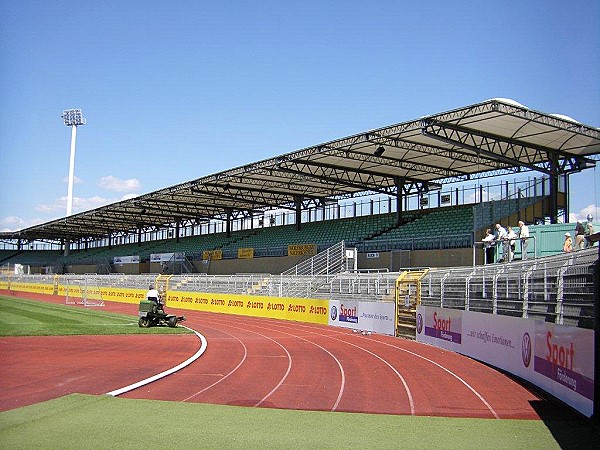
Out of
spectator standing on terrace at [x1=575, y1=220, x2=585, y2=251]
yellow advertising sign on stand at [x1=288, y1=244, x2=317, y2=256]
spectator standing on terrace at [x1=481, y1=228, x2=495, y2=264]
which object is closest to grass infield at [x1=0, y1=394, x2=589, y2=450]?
spectator standing on terrace at [x1=575, y1=220, x2=585, y2=251]

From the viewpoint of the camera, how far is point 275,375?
13922mm

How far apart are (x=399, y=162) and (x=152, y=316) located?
18690mm

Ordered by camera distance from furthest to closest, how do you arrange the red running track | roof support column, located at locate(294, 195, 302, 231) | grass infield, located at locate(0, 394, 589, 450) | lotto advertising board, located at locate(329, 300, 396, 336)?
roof support column, located at locate(294, 195, 302, 231), lotto advertising board, located at locate(329, 300, 396, 336), the red running track, grass infield, located at locate(0, 394, 589, 450)

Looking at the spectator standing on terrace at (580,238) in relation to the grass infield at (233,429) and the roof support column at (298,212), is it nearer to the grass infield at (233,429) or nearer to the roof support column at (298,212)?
the grass infield at (233,429)

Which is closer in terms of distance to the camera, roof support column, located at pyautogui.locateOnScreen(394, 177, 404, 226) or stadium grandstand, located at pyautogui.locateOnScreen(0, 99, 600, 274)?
stadium grandstand, located at pyautogui.locateOnScreen(0, 99, 600, 274)

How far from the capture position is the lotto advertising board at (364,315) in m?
25.8

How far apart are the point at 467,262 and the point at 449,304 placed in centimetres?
1264

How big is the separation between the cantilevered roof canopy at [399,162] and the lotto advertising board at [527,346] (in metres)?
9.07

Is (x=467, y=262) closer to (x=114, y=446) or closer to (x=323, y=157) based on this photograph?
(x=323, y=157)

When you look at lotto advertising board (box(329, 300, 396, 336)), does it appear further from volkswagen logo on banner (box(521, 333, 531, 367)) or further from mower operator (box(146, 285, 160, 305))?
volkswagen logo on banner (box(521, 333, 531, 367))

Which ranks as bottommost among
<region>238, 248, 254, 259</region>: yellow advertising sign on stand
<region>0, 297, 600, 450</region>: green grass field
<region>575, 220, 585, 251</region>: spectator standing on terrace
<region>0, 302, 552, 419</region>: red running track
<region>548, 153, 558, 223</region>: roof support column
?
<region>0, 302, 552, 419</region>: red running track

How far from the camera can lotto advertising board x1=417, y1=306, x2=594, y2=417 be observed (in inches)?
387

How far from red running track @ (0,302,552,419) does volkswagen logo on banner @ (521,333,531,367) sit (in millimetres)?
567

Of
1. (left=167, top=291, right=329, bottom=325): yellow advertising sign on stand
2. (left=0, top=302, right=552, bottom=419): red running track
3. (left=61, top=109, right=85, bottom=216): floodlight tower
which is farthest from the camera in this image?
(left=61, top=109, right=85, bottom=216): floodlight tower
